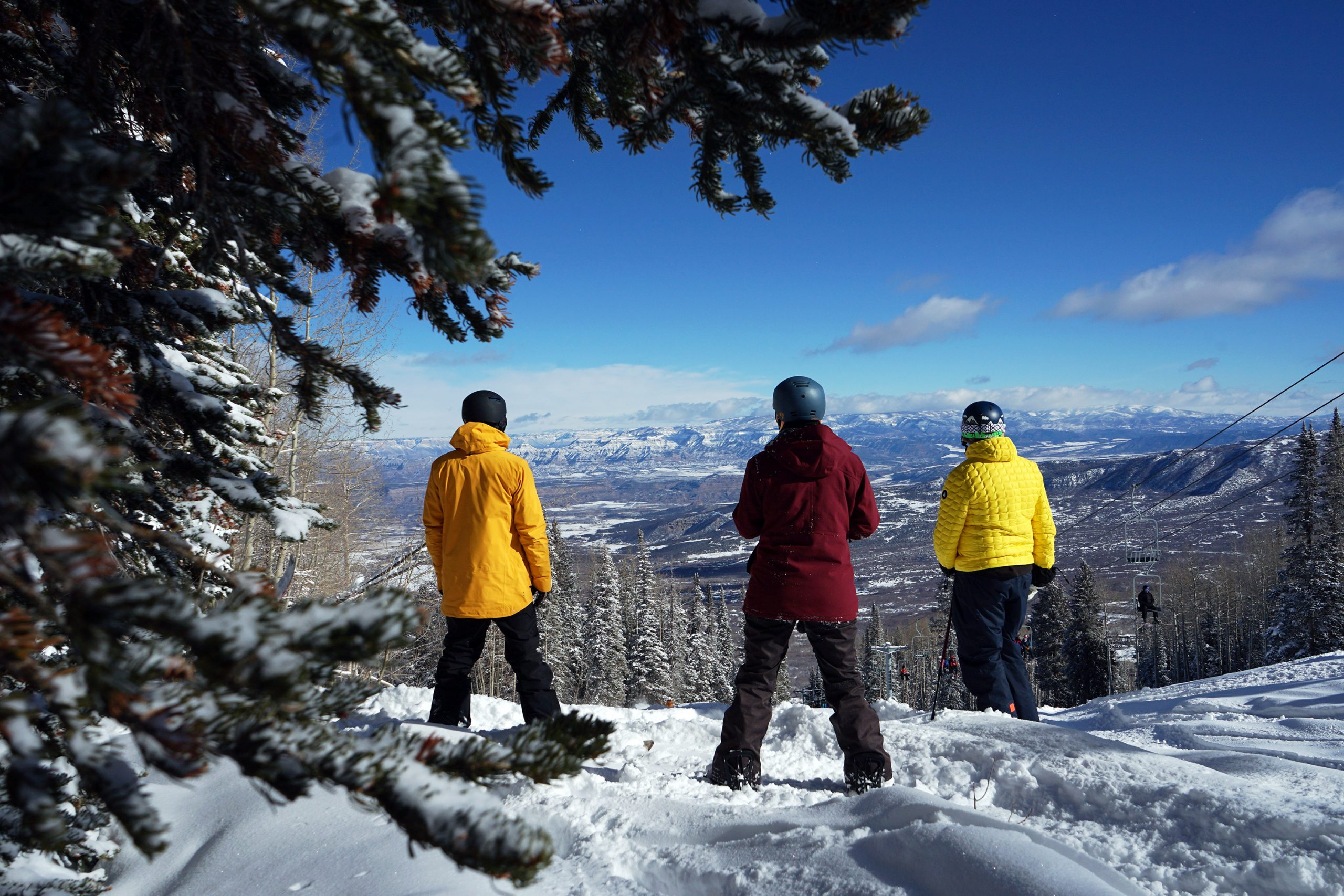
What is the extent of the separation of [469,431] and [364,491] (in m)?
19.3

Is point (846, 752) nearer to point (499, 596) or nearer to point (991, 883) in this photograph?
point (991, 883)

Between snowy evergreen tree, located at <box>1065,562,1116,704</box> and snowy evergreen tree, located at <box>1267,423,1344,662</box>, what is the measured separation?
742 cm

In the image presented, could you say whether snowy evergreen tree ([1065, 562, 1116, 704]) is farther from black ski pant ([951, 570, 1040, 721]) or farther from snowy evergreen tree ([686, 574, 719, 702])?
black ski pant ([951, 570, 1040, 721])

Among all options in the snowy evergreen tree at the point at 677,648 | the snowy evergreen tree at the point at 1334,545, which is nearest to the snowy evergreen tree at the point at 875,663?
the snowy evergreen tree at the point at 677,648

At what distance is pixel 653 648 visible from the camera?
32188mm

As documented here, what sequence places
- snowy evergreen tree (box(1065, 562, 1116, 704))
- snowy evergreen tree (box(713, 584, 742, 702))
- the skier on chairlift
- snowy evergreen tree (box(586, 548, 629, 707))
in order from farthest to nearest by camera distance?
snowy evergreen tree (box(713, 584, 742, 702)), snowy evergreen tree (box(1065, 562, 1116, 704)), snowy evergreen tree (box(586, 548, 629, 707)), the skier on chairlift

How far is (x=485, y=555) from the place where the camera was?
4211 millimetres

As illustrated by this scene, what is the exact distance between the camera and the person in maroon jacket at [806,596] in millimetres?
3592

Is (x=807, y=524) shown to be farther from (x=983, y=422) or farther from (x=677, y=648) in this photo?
(x=677, y=648)

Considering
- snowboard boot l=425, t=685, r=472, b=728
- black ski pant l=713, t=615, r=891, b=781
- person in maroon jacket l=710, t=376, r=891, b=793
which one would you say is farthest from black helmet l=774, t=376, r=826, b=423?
snowboard boot l=425, t=685, r=472, b=728

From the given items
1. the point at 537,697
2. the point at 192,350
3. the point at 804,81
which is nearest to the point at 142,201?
the point at 192,350

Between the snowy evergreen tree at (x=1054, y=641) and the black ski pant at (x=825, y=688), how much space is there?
3789 centimetres

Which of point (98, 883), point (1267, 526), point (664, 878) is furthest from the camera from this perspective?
A: point (1267, 526)

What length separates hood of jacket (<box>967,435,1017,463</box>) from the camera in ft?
16.4
